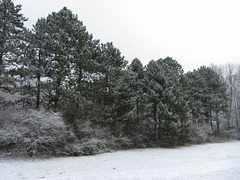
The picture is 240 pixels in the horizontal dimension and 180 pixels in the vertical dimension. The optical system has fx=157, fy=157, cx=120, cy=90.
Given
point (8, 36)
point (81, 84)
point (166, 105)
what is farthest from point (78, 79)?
point (166, 105)

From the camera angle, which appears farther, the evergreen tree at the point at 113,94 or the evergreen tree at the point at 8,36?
the evergreen tree at the point at 113,94

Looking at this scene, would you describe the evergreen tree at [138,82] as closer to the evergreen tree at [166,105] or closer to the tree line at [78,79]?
the tree line at [78,79]

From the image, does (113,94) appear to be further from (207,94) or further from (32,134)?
(207,94)

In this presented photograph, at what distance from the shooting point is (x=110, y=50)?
56.0ft

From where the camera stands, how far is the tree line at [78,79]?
41.0 ft

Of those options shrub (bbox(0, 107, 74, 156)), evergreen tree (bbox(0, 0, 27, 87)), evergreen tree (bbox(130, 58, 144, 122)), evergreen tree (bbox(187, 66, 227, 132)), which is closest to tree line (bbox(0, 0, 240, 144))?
evergreen tree (bbox(0, 0, 27, 87))

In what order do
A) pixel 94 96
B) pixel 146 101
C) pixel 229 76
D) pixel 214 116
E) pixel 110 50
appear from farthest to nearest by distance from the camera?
pixel 229 76, pixel 214 116, pixel 146 101, pixel 110 50, pixel 94 96

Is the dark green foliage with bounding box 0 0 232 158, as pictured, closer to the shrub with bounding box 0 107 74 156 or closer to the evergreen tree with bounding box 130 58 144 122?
the shrub with bounding box 0 107 74 156

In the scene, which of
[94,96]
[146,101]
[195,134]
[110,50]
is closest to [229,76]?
[195,134]

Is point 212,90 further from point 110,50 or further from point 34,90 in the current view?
point 34,90

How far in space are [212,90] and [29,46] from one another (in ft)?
95.2

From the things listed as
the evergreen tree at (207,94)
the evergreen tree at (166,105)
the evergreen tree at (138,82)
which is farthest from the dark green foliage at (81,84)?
the evergreen tree at (207,94)

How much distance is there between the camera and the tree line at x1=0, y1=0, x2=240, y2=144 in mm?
12492

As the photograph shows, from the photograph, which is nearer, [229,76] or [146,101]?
[146,101]
